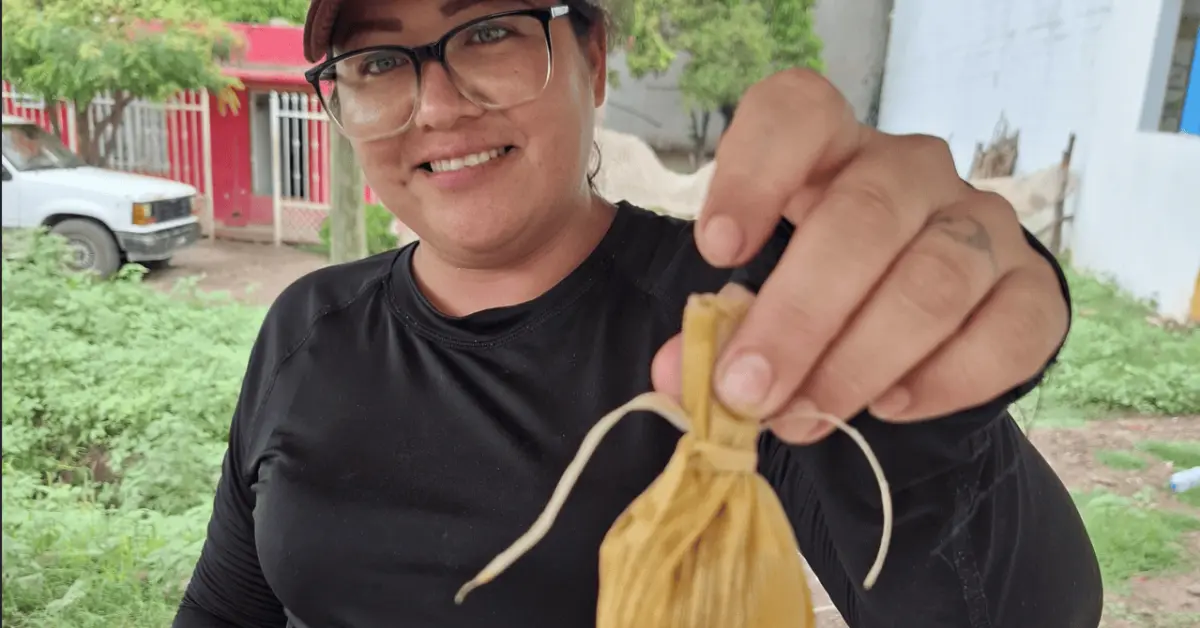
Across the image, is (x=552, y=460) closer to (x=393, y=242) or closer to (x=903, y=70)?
(x=903, y=70)

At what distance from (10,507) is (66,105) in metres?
1.34

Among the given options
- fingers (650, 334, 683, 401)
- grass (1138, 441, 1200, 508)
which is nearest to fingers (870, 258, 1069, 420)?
fingers (650, 334, 683, 401)

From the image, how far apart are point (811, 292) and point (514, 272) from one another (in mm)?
542

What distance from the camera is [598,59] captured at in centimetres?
95

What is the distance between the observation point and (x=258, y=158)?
3207 mm

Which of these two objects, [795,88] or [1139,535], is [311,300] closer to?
[795,88]

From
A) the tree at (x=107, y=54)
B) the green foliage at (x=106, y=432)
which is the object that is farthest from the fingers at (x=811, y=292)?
the tree at (x=107, y=54)

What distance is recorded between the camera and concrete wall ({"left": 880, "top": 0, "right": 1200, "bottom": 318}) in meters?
1.27

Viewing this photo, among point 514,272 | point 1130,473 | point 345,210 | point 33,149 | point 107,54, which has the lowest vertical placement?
point 1130,473

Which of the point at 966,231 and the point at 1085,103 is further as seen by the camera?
the point at 1085,103

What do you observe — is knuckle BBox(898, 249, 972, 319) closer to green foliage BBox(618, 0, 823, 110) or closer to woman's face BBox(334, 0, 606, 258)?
woman's face BBox(334, 0, 606, 258)

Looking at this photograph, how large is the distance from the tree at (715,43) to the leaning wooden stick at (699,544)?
31.6 inches

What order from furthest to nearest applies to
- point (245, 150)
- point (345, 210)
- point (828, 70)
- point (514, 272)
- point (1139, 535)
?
point (245, 150), point (345, 210), point (1139, 535), point (828, 70), point (514, 272)

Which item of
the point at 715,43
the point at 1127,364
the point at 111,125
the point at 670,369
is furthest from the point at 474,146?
the point at 111,125
